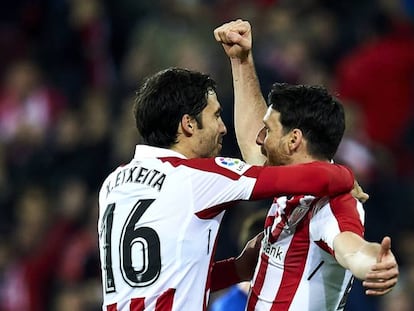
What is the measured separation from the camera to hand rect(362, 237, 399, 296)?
371cm

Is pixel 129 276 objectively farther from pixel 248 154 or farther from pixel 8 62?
pixel 8 62

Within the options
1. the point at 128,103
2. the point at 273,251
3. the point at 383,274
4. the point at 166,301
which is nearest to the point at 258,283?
the point at 273,251

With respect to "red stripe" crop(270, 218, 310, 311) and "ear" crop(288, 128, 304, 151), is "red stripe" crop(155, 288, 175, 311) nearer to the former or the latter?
"red stripe" crop(270, 218, 310, 311)

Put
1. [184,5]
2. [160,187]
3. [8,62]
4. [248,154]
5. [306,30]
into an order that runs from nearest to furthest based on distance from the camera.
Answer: [160,187] < [248,154] < [306,30] < [184,5] < [8,62]

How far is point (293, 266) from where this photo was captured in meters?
4.37

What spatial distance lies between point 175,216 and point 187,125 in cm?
34

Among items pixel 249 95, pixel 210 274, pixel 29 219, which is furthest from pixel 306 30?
pixel 210 274

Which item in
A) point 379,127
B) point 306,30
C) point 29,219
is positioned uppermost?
point 306,30

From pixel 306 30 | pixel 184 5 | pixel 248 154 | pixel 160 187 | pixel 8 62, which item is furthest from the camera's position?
pixel 8 62

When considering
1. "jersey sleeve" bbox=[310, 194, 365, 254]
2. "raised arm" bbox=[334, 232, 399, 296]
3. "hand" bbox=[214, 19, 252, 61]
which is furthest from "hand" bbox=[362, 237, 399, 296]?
"hand" bbox=[214, 19, 252, 61]

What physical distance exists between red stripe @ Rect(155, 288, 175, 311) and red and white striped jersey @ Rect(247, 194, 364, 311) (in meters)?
0.41

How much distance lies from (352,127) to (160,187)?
13.1 ft

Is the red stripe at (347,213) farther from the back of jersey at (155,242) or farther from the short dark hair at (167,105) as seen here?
the short dark hair at (167,105)

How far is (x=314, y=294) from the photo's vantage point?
4344 millimetres
